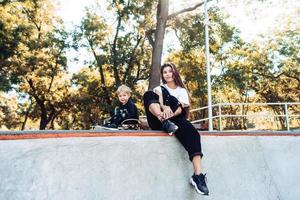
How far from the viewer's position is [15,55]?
757 inches

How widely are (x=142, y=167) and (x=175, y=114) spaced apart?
896mm

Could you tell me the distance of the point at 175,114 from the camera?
160 inches

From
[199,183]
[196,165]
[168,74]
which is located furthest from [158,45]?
[199,183]

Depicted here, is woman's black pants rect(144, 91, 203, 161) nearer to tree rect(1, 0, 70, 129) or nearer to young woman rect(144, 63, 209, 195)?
young woman rect(144, 63, 209, 195)

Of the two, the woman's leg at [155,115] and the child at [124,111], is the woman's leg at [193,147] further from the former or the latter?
the child at [124,111]

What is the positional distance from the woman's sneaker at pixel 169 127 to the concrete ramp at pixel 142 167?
91mm

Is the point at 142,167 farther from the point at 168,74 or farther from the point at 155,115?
the point at 168,74

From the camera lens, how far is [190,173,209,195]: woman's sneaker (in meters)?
3.58

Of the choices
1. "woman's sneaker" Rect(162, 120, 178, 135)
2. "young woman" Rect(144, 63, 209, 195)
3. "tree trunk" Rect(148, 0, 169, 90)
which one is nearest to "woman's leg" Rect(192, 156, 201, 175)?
"young woman" Rect(144, 63, 209, 195)

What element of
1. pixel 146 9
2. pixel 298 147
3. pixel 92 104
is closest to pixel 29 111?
pixel 92 104

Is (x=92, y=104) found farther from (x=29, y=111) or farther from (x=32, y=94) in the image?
(x=29, y=111)

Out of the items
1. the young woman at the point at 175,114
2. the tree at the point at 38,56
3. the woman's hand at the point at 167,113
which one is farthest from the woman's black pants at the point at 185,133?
the tree at the point at 38,56

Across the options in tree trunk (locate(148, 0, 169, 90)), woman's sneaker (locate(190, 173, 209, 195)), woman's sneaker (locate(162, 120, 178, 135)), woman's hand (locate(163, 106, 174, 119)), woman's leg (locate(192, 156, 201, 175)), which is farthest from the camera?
tree trunk (locate(148, 0, 169, 90))

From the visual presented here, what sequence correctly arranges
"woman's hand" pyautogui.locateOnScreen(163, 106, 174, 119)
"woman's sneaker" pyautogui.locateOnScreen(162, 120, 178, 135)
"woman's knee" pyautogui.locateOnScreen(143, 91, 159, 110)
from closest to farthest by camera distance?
"woman's sneaker" pyautogui.locateOnScreen(162, 120, 178, 135)
"woman's hand" pyautogui.locateOnScreen(163, 106, 174, 119)
"woman's knee" pyautogui.locateOnScreen(143, 91, 159, 110)
